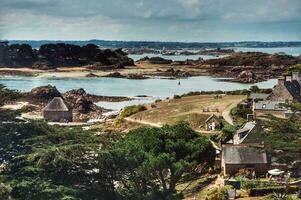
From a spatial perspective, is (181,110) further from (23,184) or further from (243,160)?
(23,184)

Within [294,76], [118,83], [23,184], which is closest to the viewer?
[23,184]

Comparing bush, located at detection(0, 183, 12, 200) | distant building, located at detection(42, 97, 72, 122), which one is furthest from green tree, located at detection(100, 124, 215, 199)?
distant building, located at detection(42, 97, 72, 122)

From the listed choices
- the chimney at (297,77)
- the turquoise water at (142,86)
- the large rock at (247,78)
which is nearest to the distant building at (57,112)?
the chimney at (297,77)

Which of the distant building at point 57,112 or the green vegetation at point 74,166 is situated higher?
the green vegetation at point 74,166

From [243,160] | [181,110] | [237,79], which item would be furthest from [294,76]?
[237,79]

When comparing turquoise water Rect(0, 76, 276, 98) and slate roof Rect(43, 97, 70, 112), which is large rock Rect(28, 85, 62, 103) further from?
slate roof Rect(43, 97, 70, 112)

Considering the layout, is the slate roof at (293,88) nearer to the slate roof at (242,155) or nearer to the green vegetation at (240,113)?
the green vegetation at (240,113)
